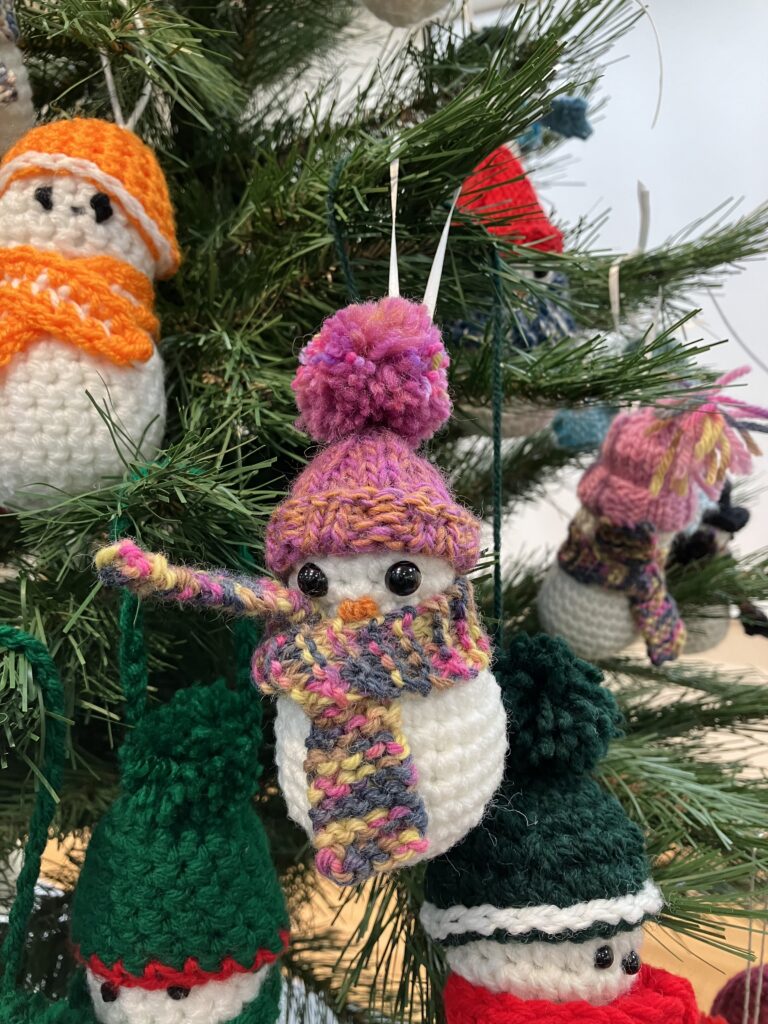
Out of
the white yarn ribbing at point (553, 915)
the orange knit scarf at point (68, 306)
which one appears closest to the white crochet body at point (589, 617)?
the white yarn ribbing at point (553, 915)

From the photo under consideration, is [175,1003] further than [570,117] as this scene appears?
No

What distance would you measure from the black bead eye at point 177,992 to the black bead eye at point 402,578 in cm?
19

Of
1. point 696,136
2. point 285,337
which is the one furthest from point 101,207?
point 696,136

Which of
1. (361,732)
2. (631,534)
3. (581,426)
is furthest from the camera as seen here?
(581,426)

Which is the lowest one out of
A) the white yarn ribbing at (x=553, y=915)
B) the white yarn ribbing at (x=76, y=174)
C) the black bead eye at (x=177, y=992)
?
the black bead eye at (x=177, y=992)

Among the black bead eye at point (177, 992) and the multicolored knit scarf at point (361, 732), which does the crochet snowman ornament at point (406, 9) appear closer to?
the multicolored knit scarf at point (361, 732)

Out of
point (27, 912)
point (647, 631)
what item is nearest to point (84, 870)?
point (27, 912)

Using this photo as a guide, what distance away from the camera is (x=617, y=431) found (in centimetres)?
55


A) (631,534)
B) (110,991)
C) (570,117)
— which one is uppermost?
(570,117)

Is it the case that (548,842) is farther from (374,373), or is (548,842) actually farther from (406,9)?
(406,9)

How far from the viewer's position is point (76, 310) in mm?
336

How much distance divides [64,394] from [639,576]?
413mm

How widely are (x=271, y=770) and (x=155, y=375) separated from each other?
254 mm

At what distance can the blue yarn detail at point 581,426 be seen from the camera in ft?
2.21
